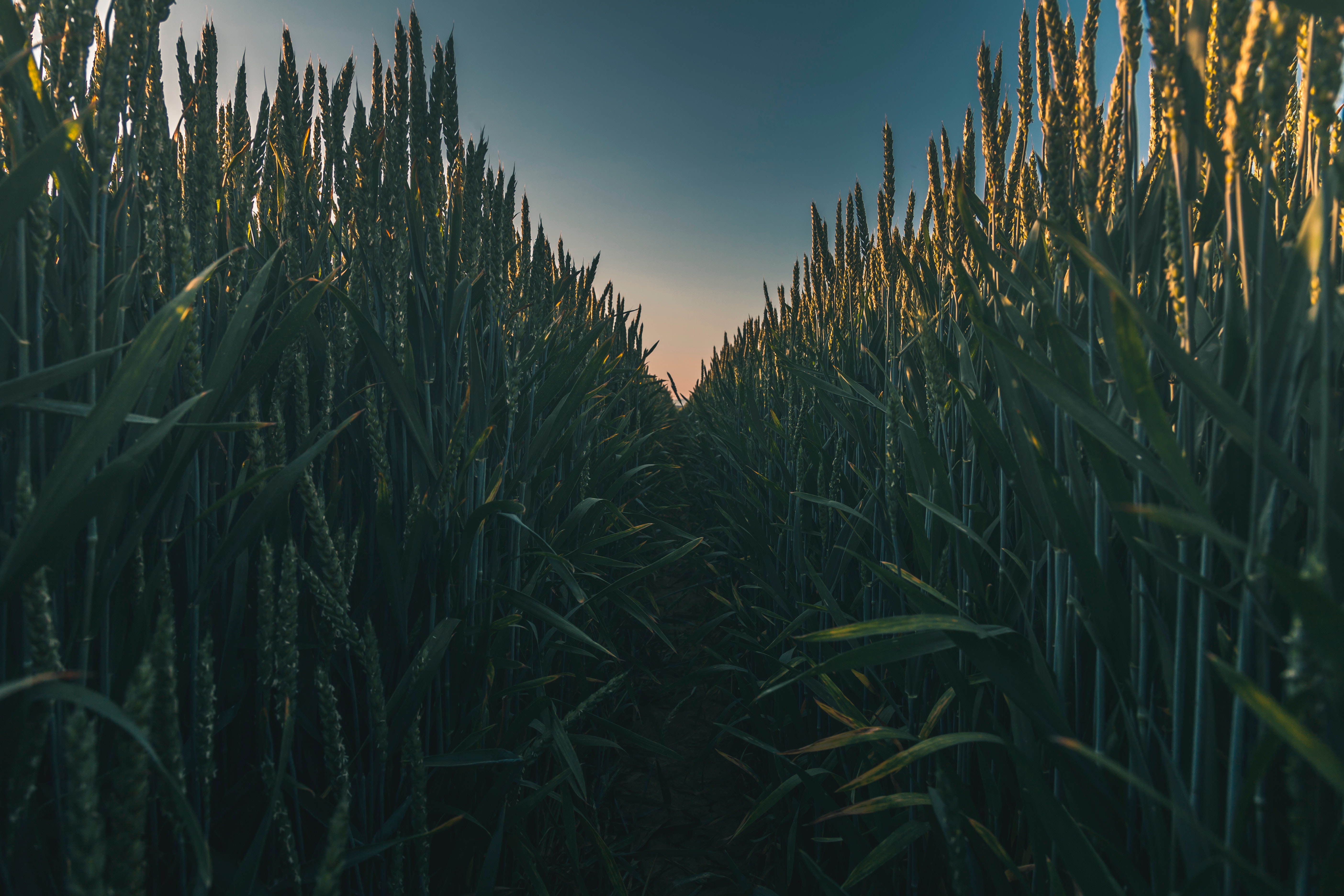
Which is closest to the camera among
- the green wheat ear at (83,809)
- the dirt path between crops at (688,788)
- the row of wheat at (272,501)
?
the green wheat ear at (83,809)

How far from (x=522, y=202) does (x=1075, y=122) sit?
6.25ft

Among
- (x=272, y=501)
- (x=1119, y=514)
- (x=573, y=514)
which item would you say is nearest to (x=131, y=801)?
(x=272, y=501)

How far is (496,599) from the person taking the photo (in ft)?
3.63

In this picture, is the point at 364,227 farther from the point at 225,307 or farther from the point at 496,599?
the point at 496,599

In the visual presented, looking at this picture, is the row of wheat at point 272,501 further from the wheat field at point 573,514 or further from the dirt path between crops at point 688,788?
the dirt path between crops at point 688,788

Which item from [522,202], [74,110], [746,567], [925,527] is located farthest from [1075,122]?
[522,202]

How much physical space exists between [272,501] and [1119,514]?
809 mm

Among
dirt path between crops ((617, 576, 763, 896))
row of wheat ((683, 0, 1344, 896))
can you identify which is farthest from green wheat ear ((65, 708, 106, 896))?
dirt path between crops ((617, 576, 763, 896))

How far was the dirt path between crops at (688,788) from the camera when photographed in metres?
1.33

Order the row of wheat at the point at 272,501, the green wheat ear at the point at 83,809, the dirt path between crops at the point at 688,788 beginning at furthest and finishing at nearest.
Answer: the dirt path between crops at the point at 688,788, the row of wheat at the point at 272,501, the green wheat ear at the point at 83,809

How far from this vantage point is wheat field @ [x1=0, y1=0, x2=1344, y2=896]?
43 cm

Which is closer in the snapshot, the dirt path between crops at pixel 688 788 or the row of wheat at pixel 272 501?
the row of wheat at pixel 272 501

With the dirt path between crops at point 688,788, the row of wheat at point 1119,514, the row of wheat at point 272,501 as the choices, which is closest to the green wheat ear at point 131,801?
the row of wheat at point 272,501

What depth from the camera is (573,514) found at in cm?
128
